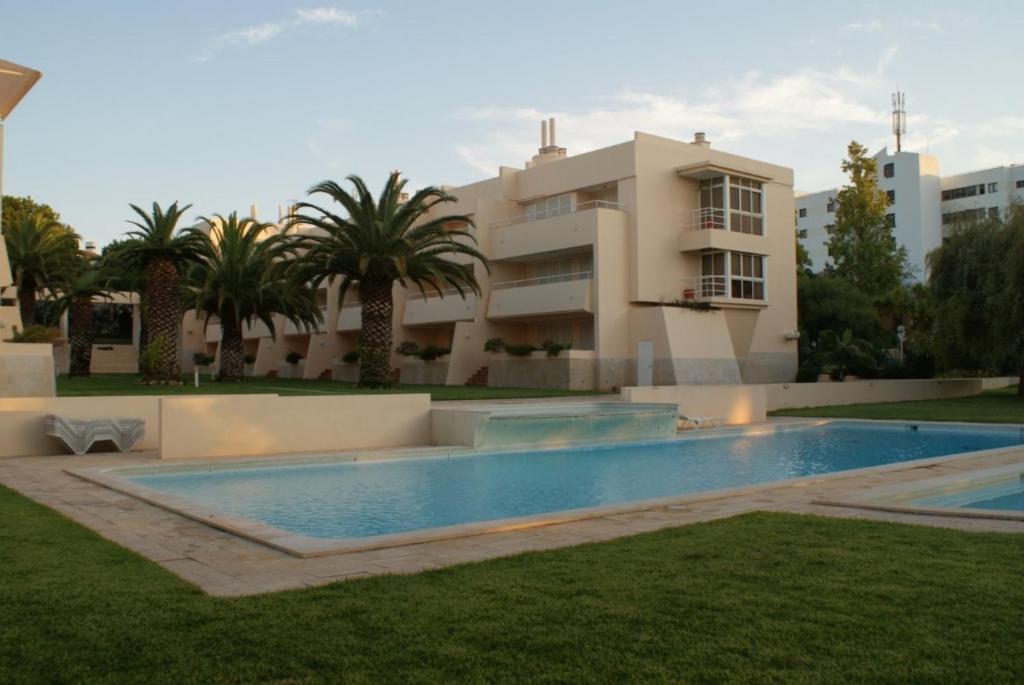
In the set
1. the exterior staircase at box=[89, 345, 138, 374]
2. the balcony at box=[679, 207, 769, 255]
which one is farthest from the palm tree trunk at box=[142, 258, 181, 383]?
the exterior staircase at box=[89, 345, 138, 374]

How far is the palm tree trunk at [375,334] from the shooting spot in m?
28.2

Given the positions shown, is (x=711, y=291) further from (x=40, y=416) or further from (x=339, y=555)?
(x=339, y=555)

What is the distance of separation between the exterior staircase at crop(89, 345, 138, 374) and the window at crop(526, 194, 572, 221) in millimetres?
27170

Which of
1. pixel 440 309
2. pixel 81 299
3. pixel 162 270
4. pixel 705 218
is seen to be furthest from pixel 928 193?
pixel 81 299

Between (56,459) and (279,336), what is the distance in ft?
125

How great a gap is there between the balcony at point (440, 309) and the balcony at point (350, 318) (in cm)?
369

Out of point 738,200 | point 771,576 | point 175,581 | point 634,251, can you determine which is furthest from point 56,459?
point 738,200

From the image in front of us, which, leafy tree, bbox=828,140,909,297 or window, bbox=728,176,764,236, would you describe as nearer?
window, bbox=728,176,764,236

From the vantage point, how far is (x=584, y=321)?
3572 cm

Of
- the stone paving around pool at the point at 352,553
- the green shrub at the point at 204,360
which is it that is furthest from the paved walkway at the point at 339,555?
the green shrub at the point at 204,360

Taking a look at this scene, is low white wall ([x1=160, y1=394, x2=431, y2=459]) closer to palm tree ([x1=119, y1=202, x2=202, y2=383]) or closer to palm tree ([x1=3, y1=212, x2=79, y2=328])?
palm tree ([x1=119, y1=202, x2=202, y2=383])

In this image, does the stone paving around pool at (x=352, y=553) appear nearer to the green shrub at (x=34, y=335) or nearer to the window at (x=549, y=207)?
the green shrub at (x=34, y=335)

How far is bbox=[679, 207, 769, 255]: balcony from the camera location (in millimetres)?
33656

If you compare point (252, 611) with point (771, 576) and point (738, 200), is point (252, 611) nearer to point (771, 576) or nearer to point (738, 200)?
point (771, 576)
